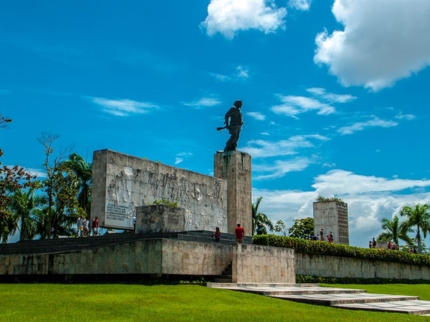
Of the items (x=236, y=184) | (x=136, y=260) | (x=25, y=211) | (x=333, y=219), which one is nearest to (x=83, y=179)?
(x=25, y=211)

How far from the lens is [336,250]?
81.2 feet

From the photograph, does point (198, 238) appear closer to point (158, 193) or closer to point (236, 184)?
point (158, 193)

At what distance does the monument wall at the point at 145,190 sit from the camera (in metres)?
20.6

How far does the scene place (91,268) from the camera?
14781 mm

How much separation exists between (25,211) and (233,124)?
45.8 ft

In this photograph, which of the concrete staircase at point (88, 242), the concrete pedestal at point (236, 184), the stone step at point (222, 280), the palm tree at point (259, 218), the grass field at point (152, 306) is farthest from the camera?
the palm tree at point (259, 218)

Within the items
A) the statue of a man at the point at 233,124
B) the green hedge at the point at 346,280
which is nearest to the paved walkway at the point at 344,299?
the green hedge at the point at 346,280

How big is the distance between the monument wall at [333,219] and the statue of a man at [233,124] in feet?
25.3

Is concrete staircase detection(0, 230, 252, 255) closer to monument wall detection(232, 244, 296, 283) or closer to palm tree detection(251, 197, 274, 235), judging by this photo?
monument wall detection(232, 244, 296, 283)

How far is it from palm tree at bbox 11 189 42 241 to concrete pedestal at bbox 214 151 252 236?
11.7 m

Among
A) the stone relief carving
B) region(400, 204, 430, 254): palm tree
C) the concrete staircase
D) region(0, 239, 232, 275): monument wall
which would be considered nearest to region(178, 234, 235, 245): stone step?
the concrete staircase

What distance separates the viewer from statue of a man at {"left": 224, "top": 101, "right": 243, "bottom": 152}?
92.7 ft

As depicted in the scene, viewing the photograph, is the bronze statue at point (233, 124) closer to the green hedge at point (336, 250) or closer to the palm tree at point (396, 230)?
the green hedge at point (336, 250)

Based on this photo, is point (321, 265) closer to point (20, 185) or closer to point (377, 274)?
point (377, 274)
